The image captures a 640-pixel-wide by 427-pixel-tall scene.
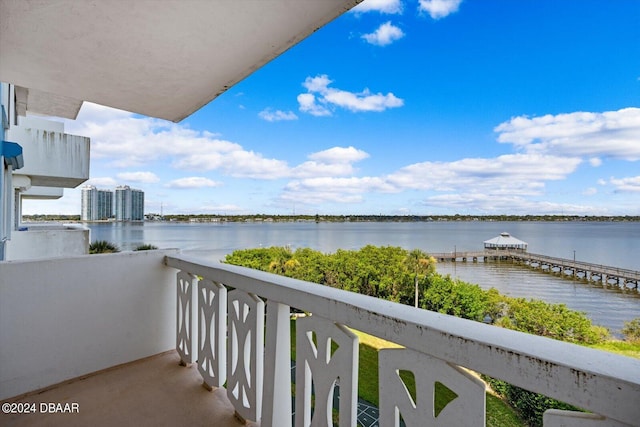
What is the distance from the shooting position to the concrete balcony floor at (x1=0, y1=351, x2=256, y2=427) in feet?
5.74

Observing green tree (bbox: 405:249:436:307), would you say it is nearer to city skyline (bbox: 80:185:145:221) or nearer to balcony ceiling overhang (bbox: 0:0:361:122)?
city skyline (bbox: 80:185:145:221)

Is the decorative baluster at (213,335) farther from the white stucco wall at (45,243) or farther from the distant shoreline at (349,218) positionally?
the distant shoreline at (349,218)

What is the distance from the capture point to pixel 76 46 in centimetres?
155

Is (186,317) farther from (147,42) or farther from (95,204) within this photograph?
(95,204)

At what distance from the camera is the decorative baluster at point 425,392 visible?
77 centimetres

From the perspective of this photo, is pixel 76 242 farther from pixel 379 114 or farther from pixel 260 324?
pixel 379 114

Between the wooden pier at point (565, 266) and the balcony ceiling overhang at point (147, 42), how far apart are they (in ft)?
89.2

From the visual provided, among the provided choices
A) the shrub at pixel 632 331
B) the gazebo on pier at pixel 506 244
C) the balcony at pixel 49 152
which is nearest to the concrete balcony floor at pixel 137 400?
the balcony at pixel 49 152

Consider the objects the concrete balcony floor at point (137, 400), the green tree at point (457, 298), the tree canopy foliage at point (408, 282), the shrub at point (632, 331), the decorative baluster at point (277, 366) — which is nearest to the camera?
the decorative baluster at point (277, 366)

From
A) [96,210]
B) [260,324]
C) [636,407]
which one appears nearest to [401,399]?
[636,407]

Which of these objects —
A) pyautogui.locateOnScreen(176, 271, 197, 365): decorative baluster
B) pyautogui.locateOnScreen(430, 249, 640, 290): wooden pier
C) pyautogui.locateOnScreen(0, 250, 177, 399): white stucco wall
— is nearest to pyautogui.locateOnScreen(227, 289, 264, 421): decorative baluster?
pyautogui.locateOnScreen(176, 271, 197, 365): decorative baluster

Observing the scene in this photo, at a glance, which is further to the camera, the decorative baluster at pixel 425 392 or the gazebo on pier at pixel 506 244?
the gazebo on pier at pixel 506 244

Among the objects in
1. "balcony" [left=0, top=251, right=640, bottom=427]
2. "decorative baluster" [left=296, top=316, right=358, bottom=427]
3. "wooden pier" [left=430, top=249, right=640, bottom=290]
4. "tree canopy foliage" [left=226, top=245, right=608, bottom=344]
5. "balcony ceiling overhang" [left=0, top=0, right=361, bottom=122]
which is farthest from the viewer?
"wooden pier" [left=430, top=249, right=640, bottom=290]

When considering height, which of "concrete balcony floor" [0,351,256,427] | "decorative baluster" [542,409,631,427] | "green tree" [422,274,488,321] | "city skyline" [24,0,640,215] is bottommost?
"green tree" [422,274,488,321]
